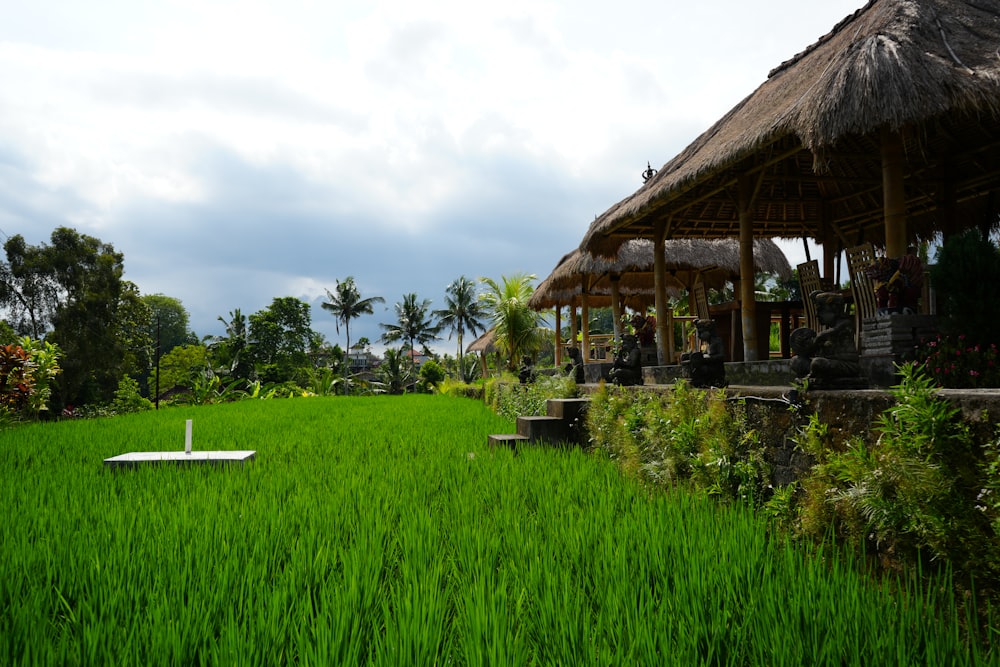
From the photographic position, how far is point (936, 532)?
1.89 metres

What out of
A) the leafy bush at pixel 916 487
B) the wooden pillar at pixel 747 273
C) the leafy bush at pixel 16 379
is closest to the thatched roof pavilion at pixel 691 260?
the wooden pillar at pixel 747 273

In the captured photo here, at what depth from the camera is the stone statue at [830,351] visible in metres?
2.81

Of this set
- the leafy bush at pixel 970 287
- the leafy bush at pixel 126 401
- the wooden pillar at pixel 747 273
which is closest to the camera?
the leafy bush at pixel 970 287

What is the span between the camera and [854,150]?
716 centimetres

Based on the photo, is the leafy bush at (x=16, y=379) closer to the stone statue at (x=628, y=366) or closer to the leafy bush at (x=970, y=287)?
the stone statue at (x=628, y=366)

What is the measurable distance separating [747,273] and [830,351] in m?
3.66

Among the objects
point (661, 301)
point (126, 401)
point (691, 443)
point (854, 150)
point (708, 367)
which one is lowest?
point (126, 401)

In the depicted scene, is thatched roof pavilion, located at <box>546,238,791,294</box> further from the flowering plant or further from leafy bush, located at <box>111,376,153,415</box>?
leafy bush, located at <box>111,376,153,415</box>

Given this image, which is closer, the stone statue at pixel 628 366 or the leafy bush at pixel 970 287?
the leafy bush at pixel 970 287

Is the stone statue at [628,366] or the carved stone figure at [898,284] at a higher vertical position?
the carved stone figure at [898,284]

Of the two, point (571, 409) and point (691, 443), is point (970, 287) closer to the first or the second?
point (691, 443)

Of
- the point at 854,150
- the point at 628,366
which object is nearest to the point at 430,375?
the point at 854,150

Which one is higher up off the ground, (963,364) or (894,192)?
(894,192)

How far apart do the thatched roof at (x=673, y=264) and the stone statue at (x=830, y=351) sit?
6467 mm
